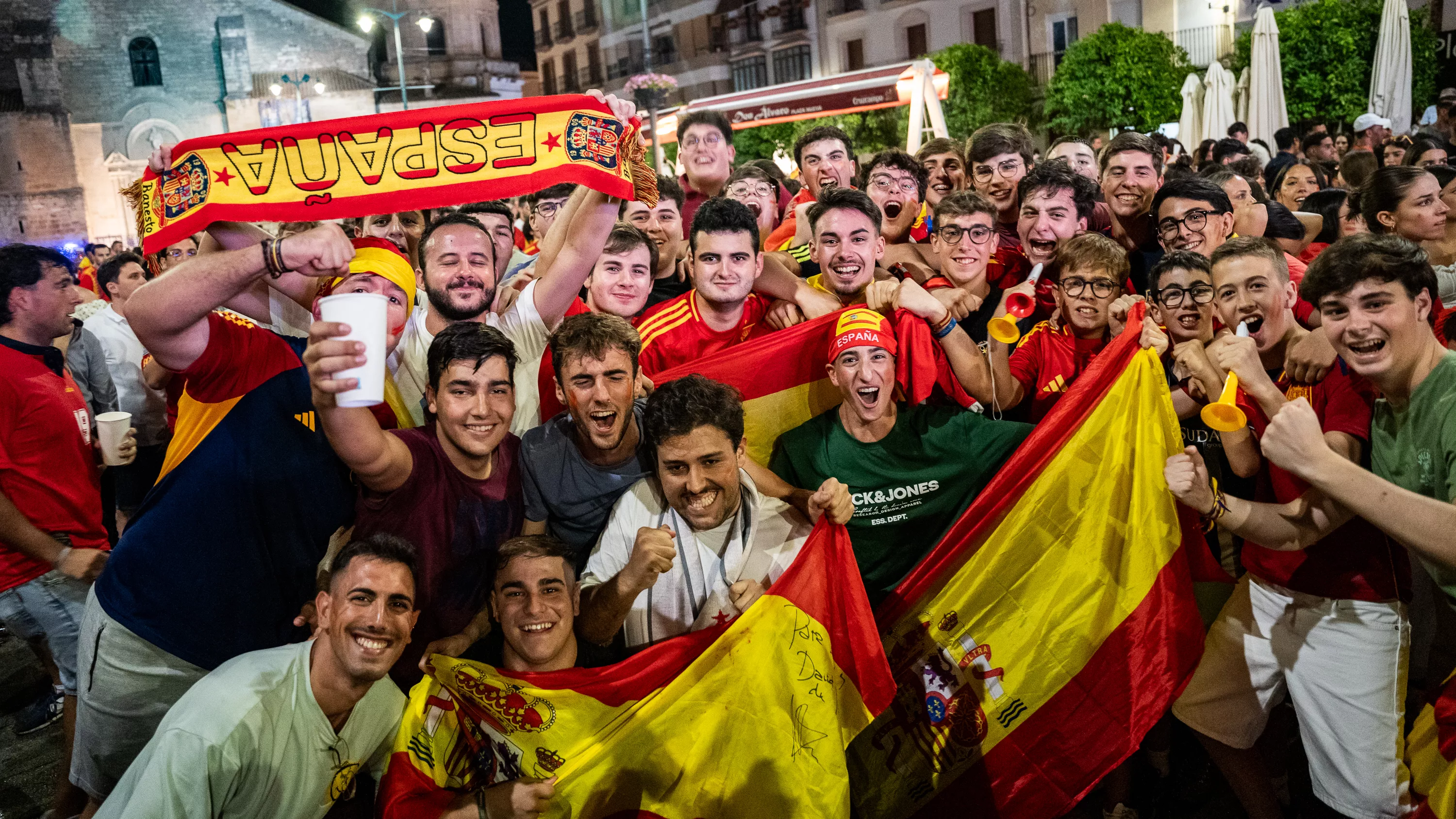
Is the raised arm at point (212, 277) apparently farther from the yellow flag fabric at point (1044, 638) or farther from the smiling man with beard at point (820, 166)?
the smiling man with beard at point (820, 166)

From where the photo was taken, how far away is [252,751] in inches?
117

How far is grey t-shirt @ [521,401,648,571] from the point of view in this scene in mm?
3848

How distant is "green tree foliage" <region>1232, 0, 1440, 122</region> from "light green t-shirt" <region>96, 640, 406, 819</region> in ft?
98.8

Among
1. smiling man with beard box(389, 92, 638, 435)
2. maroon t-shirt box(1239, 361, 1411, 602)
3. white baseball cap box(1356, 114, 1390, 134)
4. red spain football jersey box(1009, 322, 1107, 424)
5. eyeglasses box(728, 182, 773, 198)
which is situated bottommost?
maroon t-shirt box(1239, 361, 1411, 602)

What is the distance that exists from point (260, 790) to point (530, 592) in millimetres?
1021

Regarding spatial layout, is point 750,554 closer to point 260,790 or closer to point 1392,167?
point 260,790

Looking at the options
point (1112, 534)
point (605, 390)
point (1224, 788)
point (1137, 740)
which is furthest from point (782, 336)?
point (1224, 788)

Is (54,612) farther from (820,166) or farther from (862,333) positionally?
(820,166)

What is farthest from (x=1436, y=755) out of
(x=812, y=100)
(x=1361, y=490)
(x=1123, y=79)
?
(x=1123, y=79)

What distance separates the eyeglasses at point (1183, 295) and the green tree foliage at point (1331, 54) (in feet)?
88.5

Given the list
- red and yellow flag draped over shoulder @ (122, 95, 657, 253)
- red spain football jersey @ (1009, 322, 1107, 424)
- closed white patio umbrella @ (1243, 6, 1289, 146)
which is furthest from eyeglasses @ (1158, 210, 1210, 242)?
closed white patio umbrella @ (1243, 6, 1289, 146)

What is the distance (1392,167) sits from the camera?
536 centimetres

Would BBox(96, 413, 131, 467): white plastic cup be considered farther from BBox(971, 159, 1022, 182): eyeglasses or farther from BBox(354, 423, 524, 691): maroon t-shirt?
BBox(971, 159, 1022, 182): eyeglasses

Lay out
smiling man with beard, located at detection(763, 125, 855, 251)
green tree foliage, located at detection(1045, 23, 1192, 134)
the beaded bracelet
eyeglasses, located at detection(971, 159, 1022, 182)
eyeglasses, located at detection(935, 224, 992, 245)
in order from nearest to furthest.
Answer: the beaded bracelet < eyeglasses, located at detection(935, 224, 992, 245) < eyeglasses, located at detection(971, 159, 1022, 182) < smiling man with beard, located at detection(763, 125, 855, 251) < green tree foliage, located at detection(1045, 23, 1192, 134)
